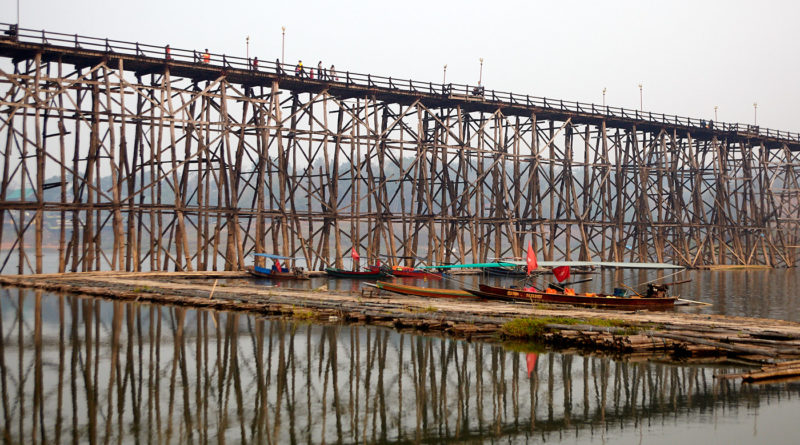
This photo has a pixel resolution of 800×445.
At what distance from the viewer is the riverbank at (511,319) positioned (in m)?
20.1

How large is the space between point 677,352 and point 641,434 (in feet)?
23.4

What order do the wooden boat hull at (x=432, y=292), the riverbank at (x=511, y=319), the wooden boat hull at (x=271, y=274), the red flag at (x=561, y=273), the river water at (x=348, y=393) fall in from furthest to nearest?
the wooden boat hull at (x=271, y=274), the wooden boat hull at (x=432, y=292), the red flag at (x=561, y=273), the riverbank at (x=511, y=319), the river water at (x=348, y=393)

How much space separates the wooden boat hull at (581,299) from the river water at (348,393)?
913 centimetres

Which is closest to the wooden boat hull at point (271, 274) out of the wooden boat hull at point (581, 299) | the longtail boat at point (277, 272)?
the longtail boat at point (277, 272)

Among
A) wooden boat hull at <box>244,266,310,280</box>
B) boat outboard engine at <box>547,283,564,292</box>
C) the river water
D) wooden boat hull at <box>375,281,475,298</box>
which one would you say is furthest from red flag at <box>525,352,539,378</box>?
wooden boat hull at <box>244,266,310,280</box>

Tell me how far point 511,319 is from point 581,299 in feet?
22.7

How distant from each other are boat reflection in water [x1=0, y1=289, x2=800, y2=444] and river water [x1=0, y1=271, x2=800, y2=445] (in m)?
0.04

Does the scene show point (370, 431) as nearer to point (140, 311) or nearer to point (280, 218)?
point (140, 311)

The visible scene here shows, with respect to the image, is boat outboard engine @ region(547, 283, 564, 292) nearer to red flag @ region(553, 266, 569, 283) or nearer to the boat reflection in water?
red flag @ region(553, 266, 569, 283)

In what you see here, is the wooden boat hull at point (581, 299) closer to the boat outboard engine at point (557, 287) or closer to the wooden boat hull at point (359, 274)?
the boat outboard engine at point (557, 287)

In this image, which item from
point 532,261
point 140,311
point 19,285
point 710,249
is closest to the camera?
point 140,311

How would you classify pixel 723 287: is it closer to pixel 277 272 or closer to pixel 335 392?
pixel 277 272

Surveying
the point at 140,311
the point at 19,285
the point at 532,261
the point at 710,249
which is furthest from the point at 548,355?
the point at 710,249

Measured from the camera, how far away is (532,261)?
3127cm
